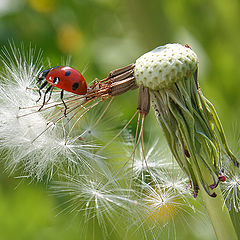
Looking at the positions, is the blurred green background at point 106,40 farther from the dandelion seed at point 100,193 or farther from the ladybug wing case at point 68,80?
the ladybug wing case at point 68,80

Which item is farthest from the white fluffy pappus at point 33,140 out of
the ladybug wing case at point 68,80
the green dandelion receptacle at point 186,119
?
the green dandelion receptacle at point 186,119

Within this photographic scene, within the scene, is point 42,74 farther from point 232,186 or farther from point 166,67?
point 232,186

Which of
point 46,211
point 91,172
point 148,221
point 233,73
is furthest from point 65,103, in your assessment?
point 233,73

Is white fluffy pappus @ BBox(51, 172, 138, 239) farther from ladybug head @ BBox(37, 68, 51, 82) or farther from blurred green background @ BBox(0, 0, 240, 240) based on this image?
blurred green background @ BBox(0, 0, 240, 240)

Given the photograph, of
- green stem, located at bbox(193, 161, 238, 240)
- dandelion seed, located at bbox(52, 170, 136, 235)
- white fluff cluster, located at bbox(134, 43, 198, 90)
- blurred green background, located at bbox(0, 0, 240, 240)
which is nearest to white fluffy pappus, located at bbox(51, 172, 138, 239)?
dandelion seed, located at bbox(52, 170, 136, 235)

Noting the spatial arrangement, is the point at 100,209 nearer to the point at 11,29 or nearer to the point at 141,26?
the point at 141,26

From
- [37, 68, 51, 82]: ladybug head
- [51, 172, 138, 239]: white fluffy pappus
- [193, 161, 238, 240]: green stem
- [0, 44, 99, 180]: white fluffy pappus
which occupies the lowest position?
[193, 161, 238, 240]: green stem

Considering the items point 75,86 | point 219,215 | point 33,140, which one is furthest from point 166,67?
point 33,140
